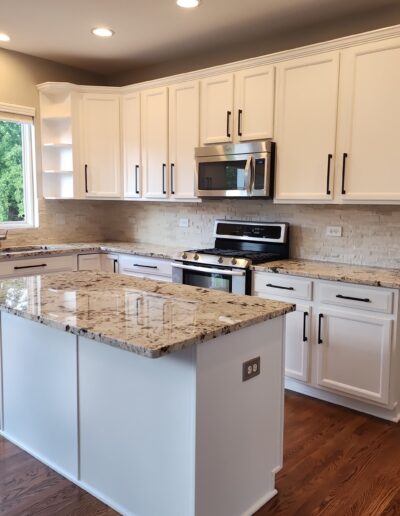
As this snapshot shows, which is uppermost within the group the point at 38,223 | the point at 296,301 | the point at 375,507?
the point at 38,223

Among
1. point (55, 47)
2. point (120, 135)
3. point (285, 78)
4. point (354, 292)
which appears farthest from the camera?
point (120, 135)

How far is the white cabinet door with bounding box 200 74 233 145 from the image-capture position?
3674 mm

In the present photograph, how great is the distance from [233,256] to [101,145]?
1.96m

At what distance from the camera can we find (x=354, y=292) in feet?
9.37

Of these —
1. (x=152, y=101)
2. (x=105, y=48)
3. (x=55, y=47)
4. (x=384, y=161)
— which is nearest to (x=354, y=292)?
(x=384, y=161)

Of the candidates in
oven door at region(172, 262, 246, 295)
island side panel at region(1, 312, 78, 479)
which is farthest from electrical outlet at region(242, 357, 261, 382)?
oven door at region(172, 262, 246, 295)

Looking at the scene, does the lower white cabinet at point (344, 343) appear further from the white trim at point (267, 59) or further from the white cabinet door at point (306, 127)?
the white trim at point (267, 59)

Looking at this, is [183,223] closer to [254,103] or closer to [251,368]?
Result: [254,103]

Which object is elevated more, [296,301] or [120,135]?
[120,135]

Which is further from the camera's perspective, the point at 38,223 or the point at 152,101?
the point at 38,223

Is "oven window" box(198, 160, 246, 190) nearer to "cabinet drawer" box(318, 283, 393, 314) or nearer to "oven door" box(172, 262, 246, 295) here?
"oven door" box(172, 262, 246, 295)

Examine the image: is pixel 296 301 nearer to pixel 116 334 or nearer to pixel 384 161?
pixel 384 161

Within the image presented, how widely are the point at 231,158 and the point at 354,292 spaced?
1.48 meters

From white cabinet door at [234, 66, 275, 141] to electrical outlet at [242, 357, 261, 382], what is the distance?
211cm
